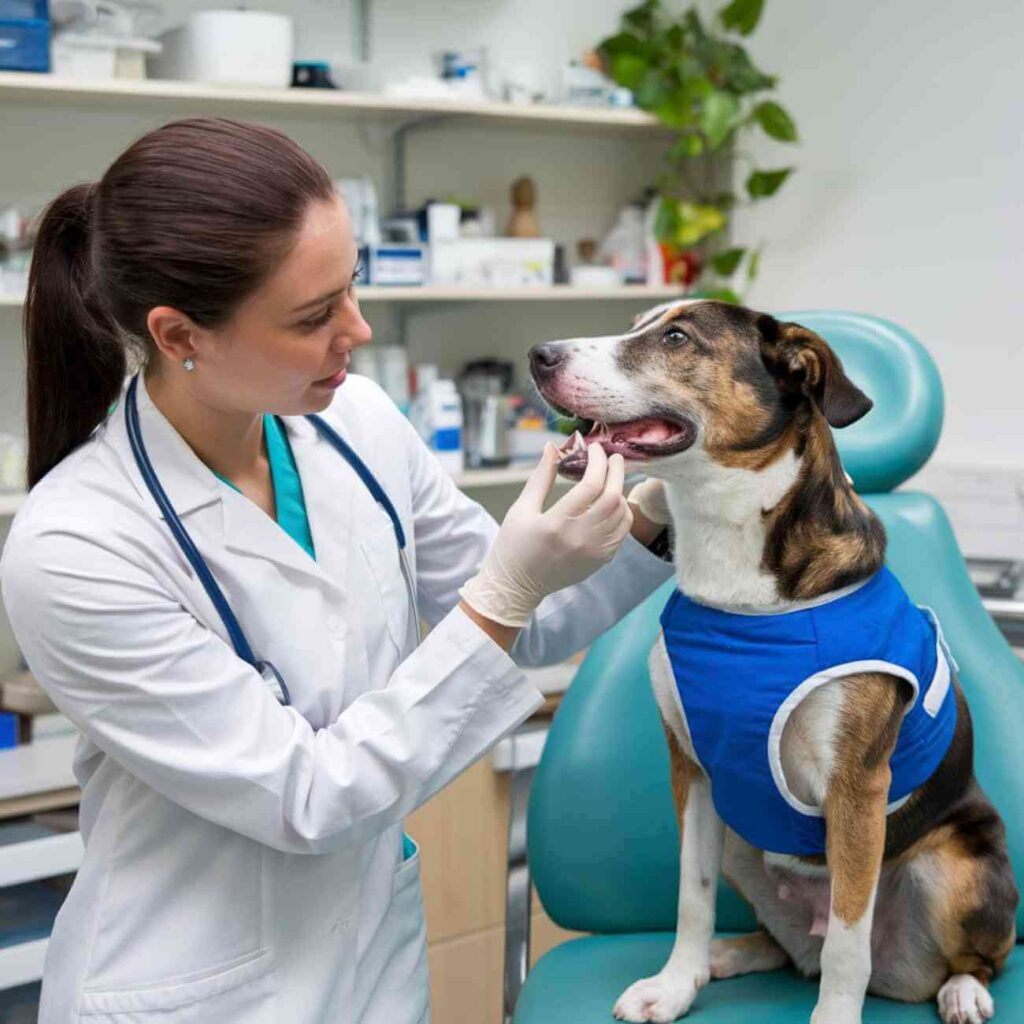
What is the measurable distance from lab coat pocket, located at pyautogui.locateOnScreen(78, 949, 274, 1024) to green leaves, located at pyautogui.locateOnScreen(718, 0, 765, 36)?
231 cm

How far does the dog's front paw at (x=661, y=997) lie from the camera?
132 centimetres

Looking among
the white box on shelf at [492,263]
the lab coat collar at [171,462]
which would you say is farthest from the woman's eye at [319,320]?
the white box on shelf at [492,263]

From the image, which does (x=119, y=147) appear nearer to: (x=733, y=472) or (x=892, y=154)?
(x=892, y=154)

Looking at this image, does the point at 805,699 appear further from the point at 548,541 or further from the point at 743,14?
the point at 743,14

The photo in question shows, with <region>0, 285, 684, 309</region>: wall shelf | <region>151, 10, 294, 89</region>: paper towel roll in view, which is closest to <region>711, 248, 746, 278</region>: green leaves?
<region>0, 285, 684, 309</region>: wall shelf

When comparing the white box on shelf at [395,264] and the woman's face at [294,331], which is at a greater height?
the woman's face at [294,331]

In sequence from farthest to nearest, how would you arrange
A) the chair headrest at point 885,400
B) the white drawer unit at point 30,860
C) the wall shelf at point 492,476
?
the wall shelf at point 492,476, the white drawer unit at point 30,860, the chair headrest at point 885,400

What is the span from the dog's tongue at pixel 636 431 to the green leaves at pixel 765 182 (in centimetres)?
183

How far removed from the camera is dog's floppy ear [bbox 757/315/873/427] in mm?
1214

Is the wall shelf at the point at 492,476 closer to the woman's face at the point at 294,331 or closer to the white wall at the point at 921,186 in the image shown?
the white wall at the point at 921,186

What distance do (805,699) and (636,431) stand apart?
279 millimetres

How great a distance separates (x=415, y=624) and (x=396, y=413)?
0.72ft

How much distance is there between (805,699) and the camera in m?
1.23

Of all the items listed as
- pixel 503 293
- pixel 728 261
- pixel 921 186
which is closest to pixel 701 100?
pixel 728 261
